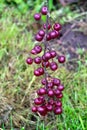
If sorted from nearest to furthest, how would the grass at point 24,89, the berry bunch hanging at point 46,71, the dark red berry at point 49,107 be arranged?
the berry bunch hanging at point 46,71 < the dark red berry at point 49,107 < the grass at point 24,89

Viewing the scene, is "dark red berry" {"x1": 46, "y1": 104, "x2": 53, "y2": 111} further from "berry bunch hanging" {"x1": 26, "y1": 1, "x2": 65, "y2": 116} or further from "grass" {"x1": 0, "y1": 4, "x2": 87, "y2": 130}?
"grass" {"x1": 0, "y1": 4, "x2": 87, "y2": 130}

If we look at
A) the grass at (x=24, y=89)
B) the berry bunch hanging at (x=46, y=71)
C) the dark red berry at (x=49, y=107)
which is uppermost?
the berry bunch hanging at (x=46, y=71)

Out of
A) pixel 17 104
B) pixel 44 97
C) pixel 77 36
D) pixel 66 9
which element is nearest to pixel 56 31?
pixel 44 97

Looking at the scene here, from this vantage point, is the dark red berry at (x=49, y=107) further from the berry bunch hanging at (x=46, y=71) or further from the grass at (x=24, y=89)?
the grass at (x=24, y=89)

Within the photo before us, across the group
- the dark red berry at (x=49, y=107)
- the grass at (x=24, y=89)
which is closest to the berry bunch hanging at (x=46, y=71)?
the dark red berry at (x=49, y=107)

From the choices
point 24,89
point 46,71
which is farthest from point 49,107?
point 24,89

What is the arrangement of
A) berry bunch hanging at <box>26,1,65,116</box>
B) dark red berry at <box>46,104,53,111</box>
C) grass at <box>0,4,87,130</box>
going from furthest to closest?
grass at <box>0,4,87,130</box> → dark red berry at <box>46,104,53,111</box> → berry bunch hanging at <box>26,1,65,116</box>

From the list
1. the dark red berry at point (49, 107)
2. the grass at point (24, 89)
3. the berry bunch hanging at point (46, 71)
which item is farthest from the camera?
the grass at point (24, 89)

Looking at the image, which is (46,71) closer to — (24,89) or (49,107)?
(49,107)

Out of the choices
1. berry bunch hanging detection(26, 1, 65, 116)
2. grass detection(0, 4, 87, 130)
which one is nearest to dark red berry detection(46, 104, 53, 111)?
berry bunch hanging detection(26, 1, 65, 116)

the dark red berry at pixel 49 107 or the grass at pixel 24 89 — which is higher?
the dark red berry at pixel 49 107
